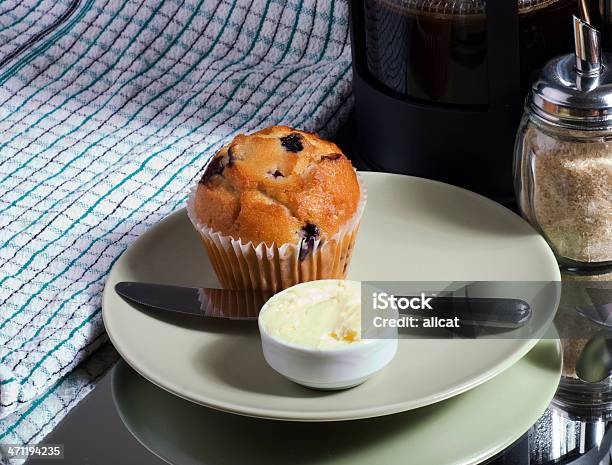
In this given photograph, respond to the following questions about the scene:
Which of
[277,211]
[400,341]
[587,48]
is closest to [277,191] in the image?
[277,211]

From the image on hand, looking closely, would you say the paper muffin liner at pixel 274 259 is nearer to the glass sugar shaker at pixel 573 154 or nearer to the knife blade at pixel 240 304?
the knife blade at pixel 240 304

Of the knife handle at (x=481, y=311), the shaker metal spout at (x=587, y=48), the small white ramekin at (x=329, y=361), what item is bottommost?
the knife handle at (x=481, y=311)

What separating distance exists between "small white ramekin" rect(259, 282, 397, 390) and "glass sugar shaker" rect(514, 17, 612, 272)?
0.21 meters

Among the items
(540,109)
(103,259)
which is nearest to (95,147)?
(103,259)

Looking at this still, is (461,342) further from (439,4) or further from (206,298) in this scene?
(439,4)

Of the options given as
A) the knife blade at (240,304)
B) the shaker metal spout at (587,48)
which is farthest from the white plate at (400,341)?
the shaker metal spout at (587,48)

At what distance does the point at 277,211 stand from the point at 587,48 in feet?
0.80

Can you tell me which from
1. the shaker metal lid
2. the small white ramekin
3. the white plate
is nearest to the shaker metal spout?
the shaker metal lid

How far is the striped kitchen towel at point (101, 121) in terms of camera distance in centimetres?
71

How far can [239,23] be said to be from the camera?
1.13 metres

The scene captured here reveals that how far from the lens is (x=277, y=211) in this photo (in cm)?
70

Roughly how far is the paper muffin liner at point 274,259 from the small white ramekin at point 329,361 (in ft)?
0.30

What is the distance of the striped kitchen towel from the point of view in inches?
28.0

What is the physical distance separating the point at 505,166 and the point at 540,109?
0.11 metres
